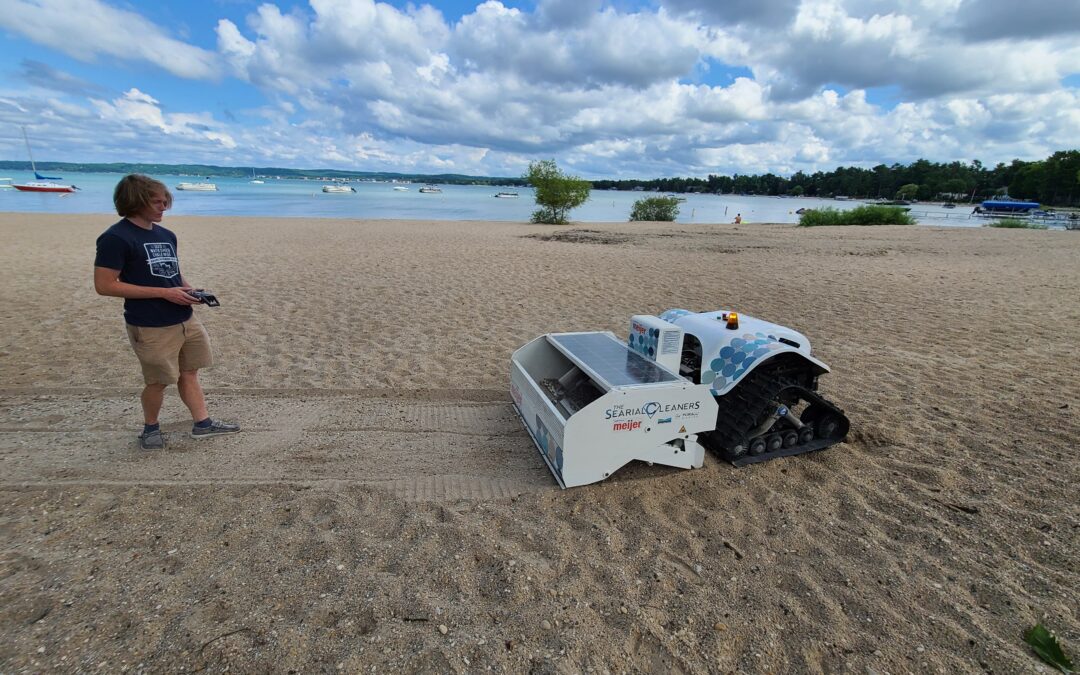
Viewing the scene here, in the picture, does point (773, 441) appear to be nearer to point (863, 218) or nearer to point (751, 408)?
point (751, 408)

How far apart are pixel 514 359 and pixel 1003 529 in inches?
148

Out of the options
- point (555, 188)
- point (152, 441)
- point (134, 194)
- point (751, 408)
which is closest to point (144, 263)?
point (134, 194)

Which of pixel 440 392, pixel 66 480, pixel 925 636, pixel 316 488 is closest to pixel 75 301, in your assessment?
pixel 66 480

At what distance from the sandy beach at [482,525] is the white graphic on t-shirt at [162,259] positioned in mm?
1470

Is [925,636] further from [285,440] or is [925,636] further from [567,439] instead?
[285,440]

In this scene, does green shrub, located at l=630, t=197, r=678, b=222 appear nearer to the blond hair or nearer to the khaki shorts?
the khaki shorts

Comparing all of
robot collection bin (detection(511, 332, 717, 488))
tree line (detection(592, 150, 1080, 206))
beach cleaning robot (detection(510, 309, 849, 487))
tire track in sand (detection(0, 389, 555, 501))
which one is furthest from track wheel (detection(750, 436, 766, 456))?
tree line (detection(592, 150, 1080, 206))

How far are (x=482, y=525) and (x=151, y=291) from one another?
285cm

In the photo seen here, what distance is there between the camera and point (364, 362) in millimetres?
6344

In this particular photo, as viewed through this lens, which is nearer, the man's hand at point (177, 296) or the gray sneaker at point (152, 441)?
the man's hand at point (177, 296)

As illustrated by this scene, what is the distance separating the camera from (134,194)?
3.43 m

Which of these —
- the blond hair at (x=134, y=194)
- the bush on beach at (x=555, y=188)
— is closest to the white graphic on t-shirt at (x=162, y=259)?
the blond hair at (x=134, y=194)

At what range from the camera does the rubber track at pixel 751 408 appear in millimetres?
3941

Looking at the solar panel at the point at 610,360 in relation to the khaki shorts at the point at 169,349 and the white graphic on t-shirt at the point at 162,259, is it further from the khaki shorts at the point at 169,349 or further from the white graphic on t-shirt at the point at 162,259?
the white graphic on t-shirt at the point at 162,259
